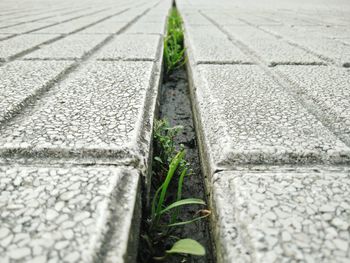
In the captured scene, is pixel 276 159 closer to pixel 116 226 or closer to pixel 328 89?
pixel 116 226

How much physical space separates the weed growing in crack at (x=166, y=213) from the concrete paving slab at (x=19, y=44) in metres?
0.93

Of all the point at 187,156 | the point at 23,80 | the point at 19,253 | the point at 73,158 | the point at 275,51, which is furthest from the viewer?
the point at 275,51

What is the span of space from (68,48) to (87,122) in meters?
0.90

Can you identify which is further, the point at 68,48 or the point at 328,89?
the point at 68,48

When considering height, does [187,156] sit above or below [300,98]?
below

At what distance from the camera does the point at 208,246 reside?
0.52m

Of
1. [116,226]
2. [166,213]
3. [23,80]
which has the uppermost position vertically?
[23,80]

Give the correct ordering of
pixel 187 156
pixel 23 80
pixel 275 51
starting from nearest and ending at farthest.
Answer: pixel 187 156
pixel 23 80
pixel 275 51

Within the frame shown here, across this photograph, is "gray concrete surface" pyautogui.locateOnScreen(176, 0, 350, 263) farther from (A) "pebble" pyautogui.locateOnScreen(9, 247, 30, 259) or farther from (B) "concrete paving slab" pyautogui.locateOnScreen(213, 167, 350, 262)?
(A) "pebble" pyautogui.locateOnScreen(9, 247, 30, 259)

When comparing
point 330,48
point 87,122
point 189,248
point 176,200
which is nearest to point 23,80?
point 87,122

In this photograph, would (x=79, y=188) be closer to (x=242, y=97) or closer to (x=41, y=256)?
(x=41, y=256)

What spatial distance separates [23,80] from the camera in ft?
3.03

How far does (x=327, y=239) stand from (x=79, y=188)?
380 millimetres

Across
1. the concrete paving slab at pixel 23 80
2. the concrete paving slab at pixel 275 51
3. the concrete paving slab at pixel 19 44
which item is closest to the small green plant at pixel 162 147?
the concrete paving slab at pixel 23 80
